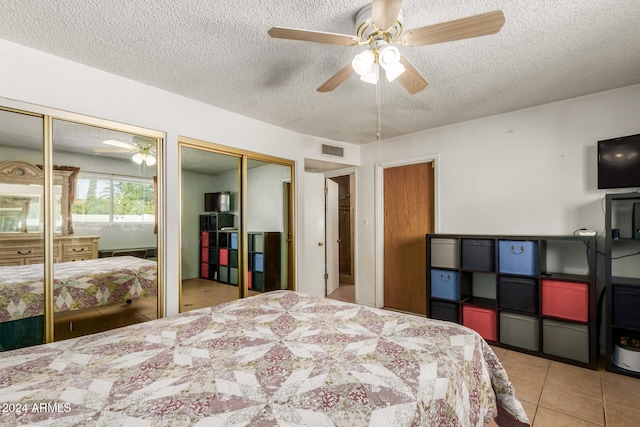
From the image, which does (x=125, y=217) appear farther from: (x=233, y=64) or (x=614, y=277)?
(x=614, y=277)

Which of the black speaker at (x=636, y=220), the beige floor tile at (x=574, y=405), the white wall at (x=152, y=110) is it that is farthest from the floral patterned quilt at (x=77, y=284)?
the black speaker at (x=636, y=220)

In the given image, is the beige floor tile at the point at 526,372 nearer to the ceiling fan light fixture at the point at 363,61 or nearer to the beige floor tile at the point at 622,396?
the beige floor tile at the point at 622,396

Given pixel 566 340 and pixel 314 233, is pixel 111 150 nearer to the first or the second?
pixel 314 233

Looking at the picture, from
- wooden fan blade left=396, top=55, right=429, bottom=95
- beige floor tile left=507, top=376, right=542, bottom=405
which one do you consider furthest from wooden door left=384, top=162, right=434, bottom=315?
wooden fan blade left=396, top=55, right=429, bottom=95

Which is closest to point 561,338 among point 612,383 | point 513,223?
point 612,383

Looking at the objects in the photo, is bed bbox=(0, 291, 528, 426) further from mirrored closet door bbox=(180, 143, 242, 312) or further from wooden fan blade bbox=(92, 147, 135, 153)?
wooden fan blade bbox=(92, 147, 135, 153)

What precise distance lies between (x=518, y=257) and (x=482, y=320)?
0.76 m

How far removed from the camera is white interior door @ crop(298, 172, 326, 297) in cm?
440

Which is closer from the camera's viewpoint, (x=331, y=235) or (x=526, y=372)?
(x=526, y=372)

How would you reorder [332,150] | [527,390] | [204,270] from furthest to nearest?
[332,150] < [204,270] < [527,390]

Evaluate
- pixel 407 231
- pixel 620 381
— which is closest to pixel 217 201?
pixel 407 231

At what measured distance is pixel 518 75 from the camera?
95.0 inches

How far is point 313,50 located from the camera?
2.04 metres

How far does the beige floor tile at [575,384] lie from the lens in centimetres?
222
